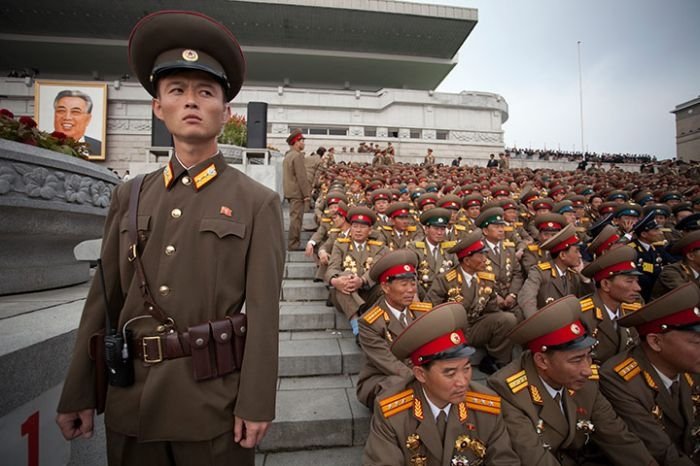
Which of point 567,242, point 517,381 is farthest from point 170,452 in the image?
point 567,242

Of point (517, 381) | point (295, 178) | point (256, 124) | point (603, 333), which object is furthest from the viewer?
point (256, 124)

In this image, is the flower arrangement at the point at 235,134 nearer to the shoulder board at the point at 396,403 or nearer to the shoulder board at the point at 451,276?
the shoulder board at the point at 451,276

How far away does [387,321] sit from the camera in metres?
3.35

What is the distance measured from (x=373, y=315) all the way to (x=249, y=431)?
2.08 meters

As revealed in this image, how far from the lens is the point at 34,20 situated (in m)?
32.9

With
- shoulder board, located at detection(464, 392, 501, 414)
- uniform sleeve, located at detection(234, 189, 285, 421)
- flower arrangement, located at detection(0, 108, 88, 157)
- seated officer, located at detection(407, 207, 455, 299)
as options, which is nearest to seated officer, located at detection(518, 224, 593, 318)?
seated officer, located at detection(407, 207, 455, 299)

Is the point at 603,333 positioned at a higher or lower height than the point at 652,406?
higher

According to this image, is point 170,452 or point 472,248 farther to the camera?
point 472,248

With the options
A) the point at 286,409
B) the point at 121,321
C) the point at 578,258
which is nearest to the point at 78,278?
the point at 286,409

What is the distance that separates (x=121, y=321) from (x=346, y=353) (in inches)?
109

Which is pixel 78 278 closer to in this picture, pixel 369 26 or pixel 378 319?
pixel 378 319

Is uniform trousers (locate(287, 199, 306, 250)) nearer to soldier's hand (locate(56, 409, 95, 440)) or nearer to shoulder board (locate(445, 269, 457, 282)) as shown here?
shoulder board (locate(445, 269, 457, 282))

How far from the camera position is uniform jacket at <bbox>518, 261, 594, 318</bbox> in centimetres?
435

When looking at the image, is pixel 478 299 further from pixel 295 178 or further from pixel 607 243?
pixel 295 178
